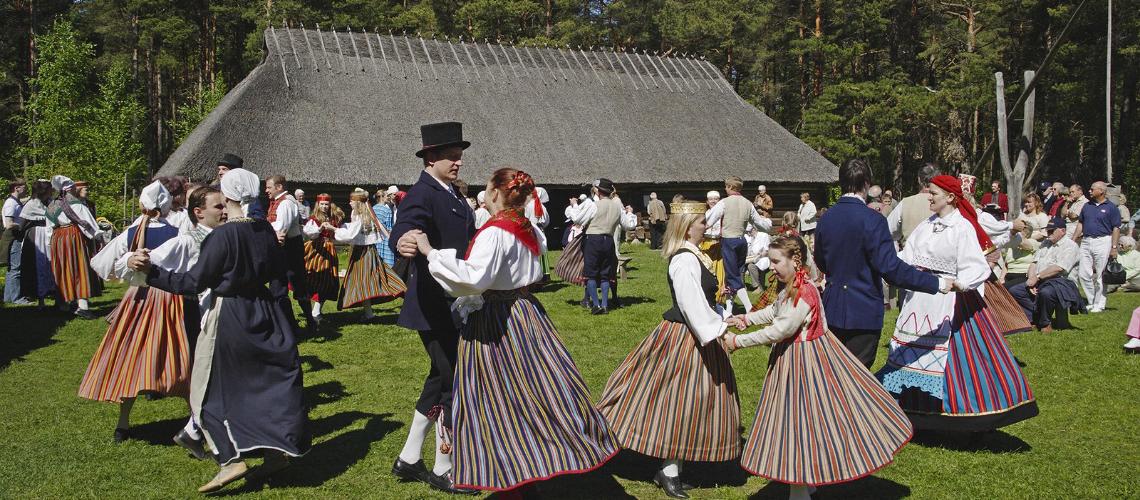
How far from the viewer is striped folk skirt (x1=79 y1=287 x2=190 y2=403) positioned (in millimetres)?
5191

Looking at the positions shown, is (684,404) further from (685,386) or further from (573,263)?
(573,263)

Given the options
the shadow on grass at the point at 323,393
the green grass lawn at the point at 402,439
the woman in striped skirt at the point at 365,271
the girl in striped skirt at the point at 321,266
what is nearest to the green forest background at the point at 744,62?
the girl in striped skirt at the point at 321,266

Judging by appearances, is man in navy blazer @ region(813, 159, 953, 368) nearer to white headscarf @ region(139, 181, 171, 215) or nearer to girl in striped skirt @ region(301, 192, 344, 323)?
white headscarf @ region(139, 181, 171, 215)

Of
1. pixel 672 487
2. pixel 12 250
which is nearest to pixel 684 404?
pixel 672 487

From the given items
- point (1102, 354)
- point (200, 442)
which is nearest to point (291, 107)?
point (200, 442)

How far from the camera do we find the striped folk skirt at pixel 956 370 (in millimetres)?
5070

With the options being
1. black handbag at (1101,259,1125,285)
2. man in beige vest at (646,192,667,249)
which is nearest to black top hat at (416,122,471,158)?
black handbag at (1101,259,1125,285)

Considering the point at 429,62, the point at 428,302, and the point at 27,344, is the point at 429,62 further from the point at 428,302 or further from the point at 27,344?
the point at 428,302

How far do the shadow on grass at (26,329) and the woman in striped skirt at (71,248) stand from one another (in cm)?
32

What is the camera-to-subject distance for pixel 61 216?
10766 millimetres

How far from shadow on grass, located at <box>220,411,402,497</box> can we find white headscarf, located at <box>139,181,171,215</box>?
6.24 feet

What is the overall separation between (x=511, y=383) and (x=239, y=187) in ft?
6.84

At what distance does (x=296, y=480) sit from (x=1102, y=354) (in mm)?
7863

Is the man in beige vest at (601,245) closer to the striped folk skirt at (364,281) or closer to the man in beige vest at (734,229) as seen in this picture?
the man in beige vest at (734,229)
